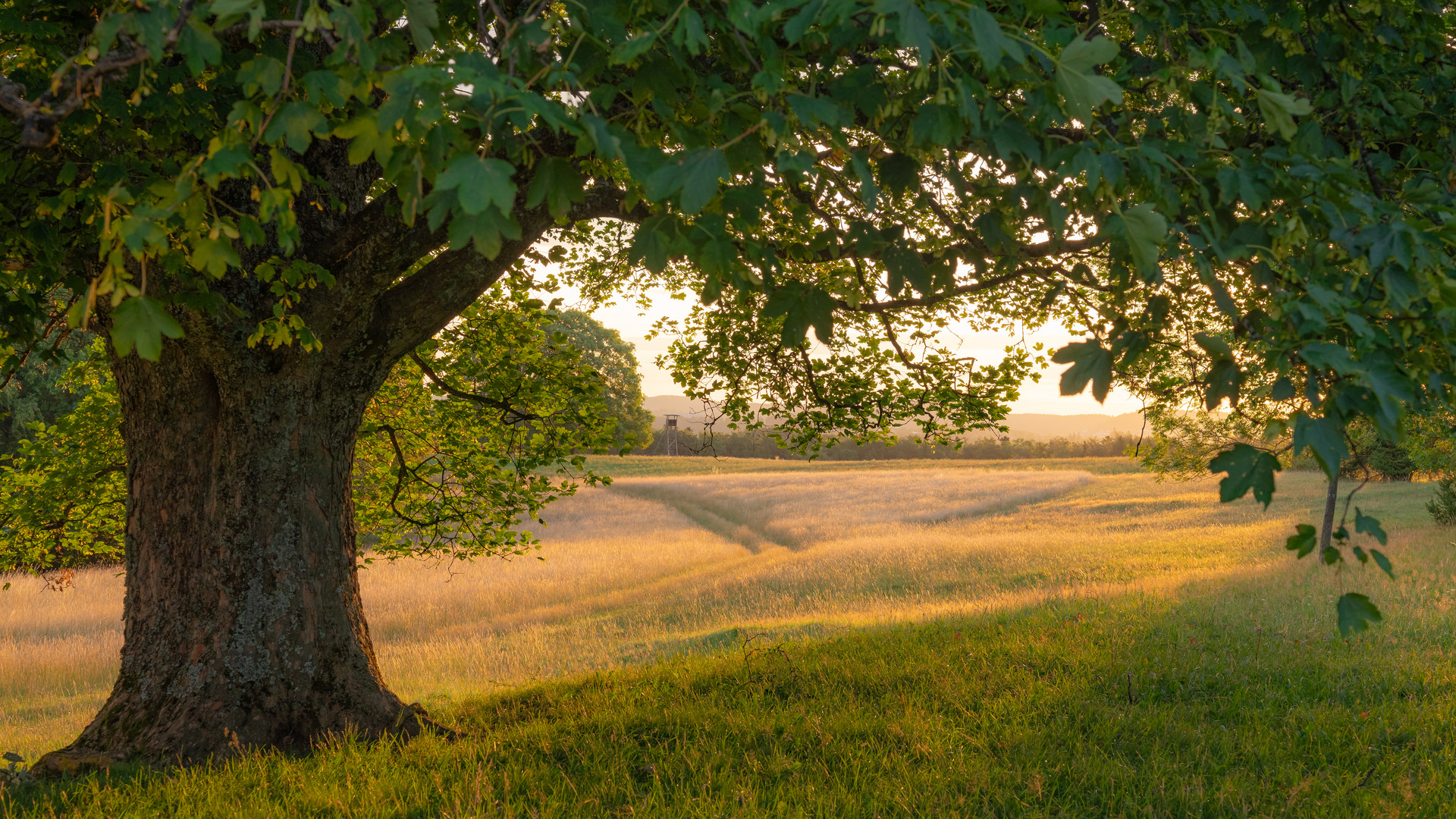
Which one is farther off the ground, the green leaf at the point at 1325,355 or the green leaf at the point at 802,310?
the green leaf at the point at 802,310

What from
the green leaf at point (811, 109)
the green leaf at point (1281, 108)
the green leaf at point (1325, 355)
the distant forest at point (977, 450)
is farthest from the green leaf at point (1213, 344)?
the distant forest at point (977, 450)

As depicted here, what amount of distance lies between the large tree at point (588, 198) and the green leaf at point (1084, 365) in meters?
0.01

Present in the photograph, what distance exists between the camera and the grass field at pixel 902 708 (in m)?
4.40

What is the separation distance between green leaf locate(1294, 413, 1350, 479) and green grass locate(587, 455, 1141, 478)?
5230 cm

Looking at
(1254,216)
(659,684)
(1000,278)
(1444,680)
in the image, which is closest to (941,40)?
(1254,216)

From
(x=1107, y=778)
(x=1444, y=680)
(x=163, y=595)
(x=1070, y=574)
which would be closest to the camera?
(x=1107, y=778)

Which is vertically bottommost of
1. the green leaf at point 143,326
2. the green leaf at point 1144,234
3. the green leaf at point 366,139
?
the green leaf at point 143,326

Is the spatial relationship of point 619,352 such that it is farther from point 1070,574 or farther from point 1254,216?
point 1254,216

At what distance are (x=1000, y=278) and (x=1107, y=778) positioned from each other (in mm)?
3165

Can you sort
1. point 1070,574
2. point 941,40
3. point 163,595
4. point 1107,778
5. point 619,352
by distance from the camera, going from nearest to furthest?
point 941,40
point 1107,778
point 163,595
point 1070,574
point 619,352

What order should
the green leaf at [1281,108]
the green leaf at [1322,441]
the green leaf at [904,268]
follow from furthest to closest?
the green leaf at [904,268], the green leaf at [1281,108], the green leaf at [1322,441]

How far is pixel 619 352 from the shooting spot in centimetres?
5641

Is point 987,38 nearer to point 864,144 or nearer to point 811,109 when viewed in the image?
point 811,109

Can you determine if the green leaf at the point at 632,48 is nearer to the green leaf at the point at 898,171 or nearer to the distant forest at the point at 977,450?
the green leaf at the point at 898,171
